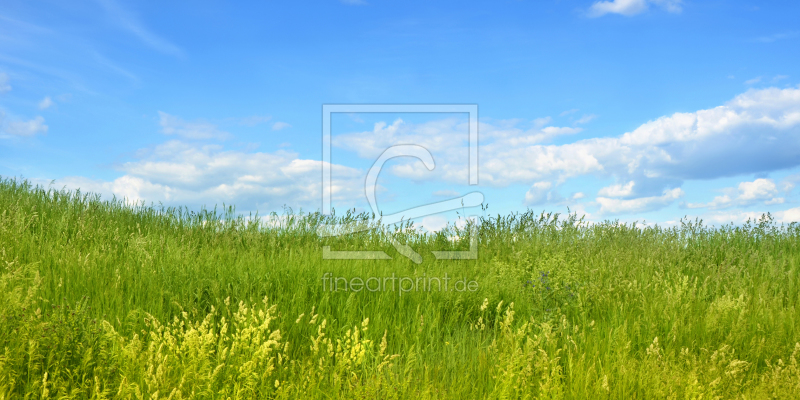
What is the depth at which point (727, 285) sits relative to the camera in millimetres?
5676

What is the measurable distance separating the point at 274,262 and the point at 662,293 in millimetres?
3897

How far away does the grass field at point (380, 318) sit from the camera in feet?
9.55

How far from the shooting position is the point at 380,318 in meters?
4.14

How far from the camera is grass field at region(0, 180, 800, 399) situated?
2.91m
